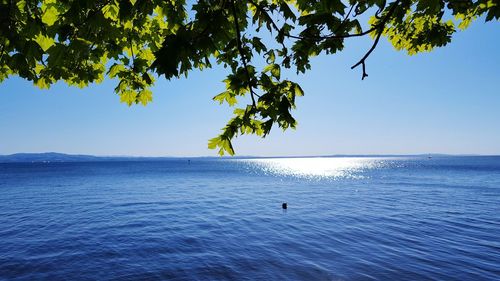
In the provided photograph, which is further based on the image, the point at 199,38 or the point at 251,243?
the point at 251,243

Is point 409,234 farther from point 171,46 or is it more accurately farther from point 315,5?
point 171,46

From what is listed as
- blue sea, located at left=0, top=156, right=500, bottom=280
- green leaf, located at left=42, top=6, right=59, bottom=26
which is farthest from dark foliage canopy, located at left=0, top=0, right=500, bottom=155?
blue sea, located at left=0, top=156, right=500, bottom=280

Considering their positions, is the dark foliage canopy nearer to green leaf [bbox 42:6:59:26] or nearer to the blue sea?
green leaf [bbox 42:6:59:26]

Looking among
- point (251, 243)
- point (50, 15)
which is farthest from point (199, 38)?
point (251, 243)

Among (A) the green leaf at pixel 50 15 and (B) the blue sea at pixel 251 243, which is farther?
(B) the blue sea at pixel 251 243

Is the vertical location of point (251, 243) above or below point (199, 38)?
below

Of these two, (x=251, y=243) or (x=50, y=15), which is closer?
(x=50, y=15)

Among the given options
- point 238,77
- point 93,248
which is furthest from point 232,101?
point 93,248

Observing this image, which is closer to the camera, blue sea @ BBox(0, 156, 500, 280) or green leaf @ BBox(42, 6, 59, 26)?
green leaf @ BBox(42, 6, 59, 26)

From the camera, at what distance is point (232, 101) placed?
400 cm

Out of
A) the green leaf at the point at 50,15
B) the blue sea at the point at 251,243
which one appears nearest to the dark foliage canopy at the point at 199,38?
the green leaf at the point at 50,15

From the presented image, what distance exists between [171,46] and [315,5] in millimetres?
2306

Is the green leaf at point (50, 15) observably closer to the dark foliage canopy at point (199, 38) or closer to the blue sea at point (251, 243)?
the dark foliage canopy at point (199, 38)

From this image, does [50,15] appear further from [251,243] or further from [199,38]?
[251,243]
